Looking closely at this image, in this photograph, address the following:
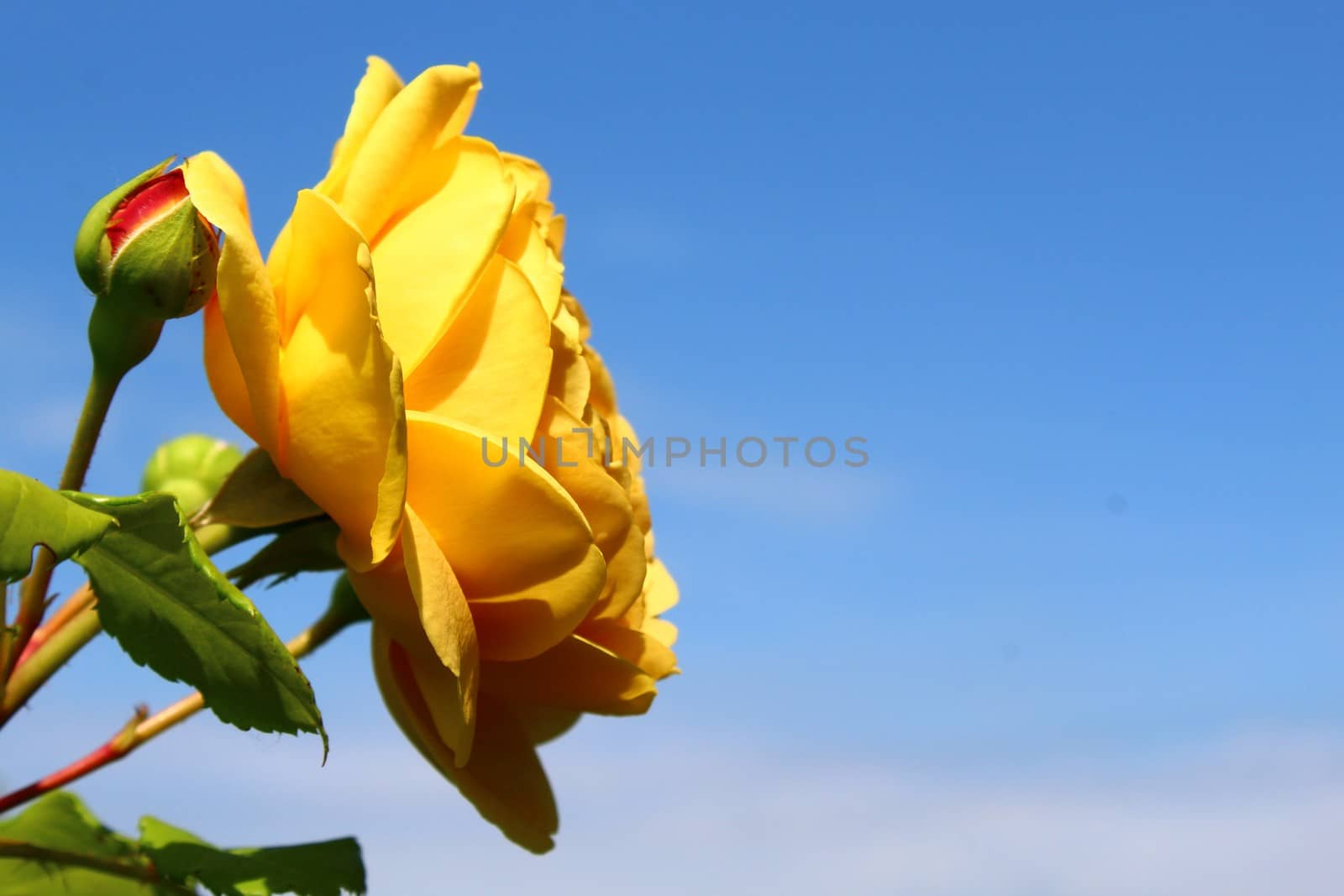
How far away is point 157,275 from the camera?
112cm

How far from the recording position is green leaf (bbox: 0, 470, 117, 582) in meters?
0.94

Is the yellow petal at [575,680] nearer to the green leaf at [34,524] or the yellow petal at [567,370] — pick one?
the yellow petal at [567,370]

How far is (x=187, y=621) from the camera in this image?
1.07 meters

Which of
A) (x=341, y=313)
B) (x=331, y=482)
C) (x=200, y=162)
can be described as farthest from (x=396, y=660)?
(x=200, y=162)

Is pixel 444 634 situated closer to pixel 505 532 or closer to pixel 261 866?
pixel 505 532

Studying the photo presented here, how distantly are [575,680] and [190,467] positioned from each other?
901 millimetres

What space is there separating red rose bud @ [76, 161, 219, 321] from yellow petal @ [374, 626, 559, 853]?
408 millimetres

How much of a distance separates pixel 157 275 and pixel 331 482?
0.24m

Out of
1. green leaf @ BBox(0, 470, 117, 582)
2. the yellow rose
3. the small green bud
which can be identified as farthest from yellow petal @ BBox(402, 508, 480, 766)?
the small green bud

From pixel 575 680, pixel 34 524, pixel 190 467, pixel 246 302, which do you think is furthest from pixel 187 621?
pixel 190 467

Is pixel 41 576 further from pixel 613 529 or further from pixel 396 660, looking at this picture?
pixel 613 529

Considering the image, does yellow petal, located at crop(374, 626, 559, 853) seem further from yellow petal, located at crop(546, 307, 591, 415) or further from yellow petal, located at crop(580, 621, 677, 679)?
yellow petal, located at crop(546, 307, 591, 415)

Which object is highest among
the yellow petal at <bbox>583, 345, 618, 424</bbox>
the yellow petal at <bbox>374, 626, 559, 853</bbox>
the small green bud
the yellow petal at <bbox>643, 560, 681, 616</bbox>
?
the small green bud

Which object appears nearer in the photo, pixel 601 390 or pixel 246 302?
pixel 246 302
